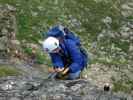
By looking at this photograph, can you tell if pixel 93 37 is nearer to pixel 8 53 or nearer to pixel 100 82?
pixel 100 82

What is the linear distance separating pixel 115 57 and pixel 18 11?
229 inches

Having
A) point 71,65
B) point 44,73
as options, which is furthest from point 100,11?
point 71,65

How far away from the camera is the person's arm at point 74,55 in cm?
1253

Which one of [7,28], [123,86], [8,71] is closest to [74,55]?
[8,71]

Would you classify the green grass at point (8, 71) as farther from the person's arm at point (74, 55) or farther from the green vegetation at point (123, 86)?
the green vegetation at point (123, 86)

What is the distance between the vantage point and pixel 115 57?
25156 mm

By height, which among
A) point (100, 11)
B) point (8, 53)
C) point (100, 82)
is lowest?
point (100, 82)

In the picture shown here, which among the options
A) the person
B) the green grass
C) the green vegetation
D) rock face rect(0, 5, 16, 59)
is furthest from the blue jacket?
the green vegetation

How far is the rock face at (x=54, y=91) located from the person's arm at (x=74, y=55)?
605mm

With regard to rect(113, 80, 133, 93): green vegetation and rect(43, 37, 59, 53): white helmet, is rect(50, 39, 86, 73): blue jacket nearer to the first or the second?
rect(43, 37, 59, 53): white helmet

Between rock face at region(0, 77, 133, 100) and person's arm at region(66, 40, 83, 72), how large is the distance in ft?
1.98

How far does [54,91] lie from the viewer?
11.7m

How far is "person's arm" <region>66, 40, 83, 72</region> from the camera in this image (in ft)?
41.1

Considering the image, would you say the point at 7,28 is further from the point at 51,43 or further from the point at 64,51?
the point at 51,43
